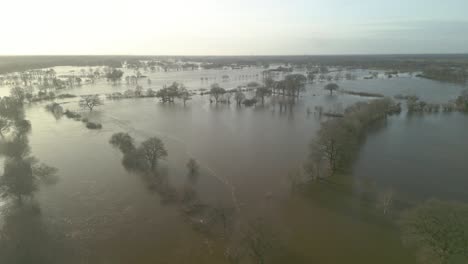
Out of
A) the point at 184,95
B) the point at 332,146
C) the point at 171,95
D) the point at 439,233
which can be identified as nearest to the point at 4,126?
the point at 171,95

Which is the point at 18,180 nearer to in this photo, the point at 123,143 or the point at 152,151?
the point at 152,151

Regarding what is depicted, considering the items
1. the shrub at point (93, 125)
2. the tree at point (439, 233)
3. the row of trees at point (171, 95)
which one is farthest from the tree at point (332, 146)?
the row of trees at point (171, 95)

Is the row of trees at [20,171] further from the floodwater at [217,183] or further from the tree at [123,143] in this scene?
the tree at [123,143]

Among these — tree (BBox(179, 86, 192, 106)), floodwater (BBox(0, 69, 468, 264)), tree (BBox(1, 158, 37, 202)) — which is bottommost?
floodwater (BBox(0, 69, 468, 264))

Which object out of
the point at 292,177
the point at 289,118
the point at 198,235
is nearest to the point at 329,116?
the point at 289,118

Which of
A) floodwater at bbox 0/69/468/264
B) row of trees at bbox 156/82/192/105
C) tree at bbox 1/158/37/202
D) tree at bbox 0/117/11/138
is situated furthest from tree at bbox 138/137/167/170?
row of trees at bbox 156/82/192/105

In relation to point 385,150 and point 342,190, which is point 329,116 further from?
point 342,190

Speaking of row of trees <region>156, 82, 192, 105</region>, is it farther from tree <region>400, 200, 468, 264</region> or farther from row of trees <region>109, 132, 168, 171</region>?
tree <region>400, 200, 468, 264</region>
